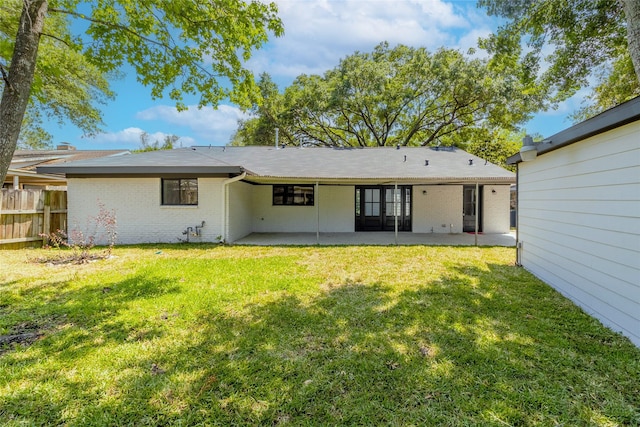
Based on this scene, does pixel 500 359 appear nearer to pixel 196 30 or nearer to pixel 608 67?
pixel 196 30

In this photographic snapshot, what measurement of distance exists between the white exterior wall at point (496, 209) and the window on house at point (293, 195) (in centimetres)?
719

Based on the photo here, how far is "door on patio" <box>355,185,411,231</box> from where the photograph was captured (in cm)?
1194

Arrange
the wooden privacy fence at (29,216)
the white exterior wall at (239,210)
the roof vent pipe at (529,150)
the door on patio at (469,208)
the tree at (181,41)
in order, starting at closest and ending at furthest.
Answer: the roof vent pipe at (529,150)
the tree at (181,41)
the wooden privacy fence at (29,216)
the white exterior wall at (239,210)
the door on patio at (469,208)

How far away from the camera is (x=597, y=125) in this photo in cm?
332

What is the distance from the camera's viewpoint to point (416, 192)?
11.8 metres

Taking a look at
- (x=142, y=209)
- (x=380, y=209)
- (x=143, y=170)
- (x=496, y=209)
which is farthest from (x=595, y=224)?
(x=142, y=209)

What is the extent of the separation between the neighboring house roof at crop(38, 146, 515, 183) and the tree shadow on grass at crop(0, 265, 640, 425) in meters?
5.15

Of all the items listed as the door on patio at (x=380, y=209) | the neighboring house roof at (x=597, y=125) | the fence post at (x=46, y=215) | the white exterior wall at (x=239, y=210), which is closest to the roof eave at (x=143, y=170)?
the fence post at (x=46, y=215)

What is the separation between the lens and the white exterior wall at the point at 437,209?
38.3 ft

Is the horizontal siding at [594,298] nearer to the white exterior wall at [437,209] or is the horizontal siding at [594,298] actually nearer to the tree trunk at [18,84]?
the white exterior wall at [437,209]

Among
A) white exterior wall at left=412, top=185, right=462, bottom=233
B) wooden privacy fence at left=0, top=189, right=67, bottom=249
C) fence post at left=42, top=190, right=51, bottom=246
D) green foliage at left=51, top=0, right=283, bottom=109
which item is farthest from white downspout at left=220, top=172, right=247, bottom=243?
white exterior wall at left=412, top=185, right=462, bottom=233

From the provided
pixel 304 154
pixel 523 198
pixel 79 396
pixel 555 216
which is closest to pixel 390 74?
pixel 304 154

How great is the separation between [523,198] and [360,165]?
561 cm

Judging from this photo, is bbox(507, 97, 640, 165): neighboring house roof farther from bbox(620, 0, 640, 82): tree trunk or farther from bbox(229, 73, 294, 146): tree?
bbox(229, 73, 294, 146): tree
